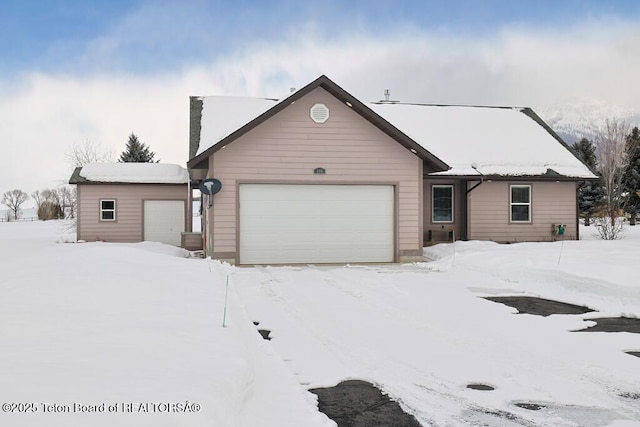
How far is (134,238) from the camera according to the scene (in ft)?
73.8

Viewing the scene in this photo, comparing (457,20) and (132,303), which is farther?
(457,20)

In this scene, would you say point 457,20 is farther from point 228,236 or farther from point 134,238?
point 134,238

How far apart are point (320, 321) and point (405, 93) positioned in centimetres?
2792

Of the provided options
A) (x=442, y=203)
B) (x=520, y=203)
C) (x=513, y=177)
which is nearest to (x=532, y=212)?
(x=520, y=203)

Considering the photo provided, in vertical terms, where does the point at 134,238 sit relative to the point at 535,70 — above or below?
below

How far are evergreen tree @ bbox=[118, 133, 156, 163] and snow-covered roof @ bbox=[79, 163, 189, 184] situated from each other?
17.7 metres

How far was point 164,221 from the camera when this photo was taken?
22.8m

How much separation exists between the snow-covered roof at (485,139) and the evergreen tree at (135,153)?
2362 cm

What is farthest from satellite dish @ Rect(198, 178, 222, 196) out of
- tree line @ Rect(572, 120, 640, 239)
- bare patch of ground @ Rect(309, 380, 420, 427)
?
tree line @ Rect(572, 120, 640, 239)

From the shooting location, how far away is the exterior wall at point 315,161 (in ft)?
48.3

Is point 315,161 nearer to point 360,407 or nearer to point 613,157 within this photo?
point 360,407

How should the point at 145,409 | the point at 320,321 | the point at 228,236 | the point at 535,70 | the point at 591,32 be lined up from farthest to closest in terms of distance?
the point at 535,70 < the point at 591,32 < the point at 228,236 < the point at 320,321 < the point at 145,409

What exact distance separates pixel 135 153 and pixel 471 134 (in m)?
28.2

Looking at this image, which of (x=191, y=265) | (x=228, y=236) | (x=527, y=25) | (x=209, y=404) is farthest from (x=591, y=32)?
(x=209, y=404)
